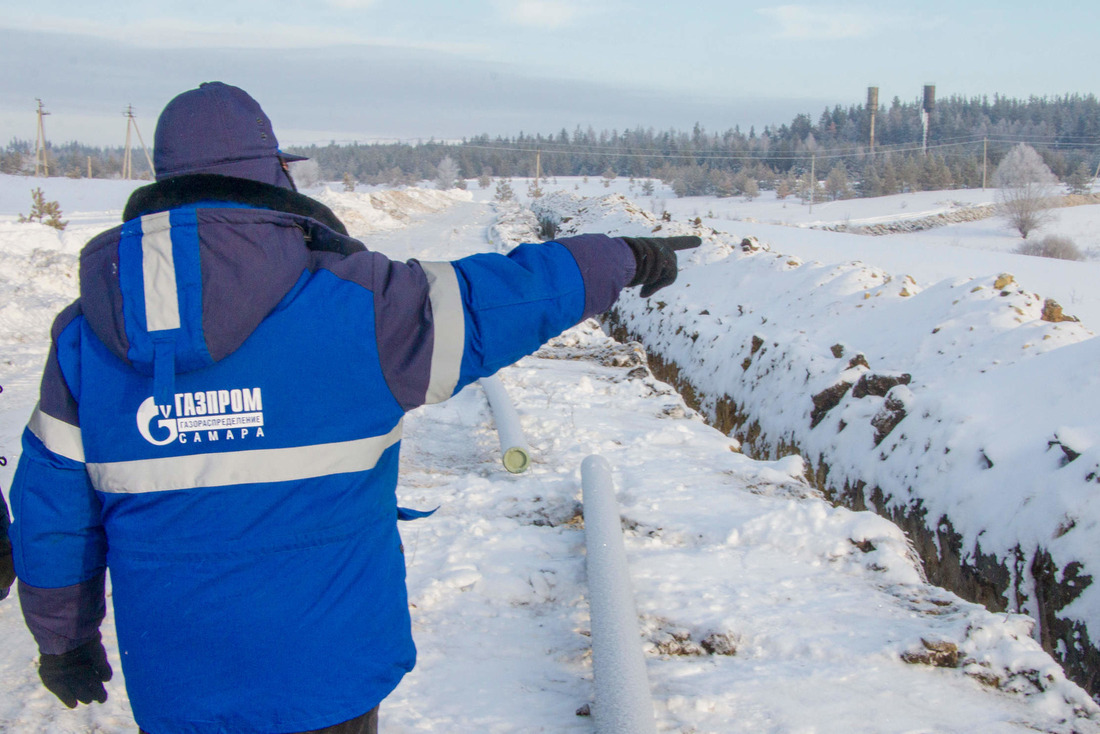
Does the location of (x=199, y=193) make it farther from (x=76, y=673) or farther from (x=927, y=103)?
(x=927, y=103)

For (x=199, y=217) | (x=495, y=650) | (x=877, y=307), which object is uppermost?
(x=199, y=217)

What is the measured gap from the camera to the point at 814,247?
18.4 metres

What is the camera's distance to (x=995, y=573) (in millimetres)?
3590

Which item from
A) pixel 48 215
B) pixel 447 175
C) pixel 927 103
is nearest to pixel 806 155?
pixel 927 103

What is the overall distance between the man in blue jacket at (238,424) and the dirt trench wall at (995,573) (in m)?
2.85

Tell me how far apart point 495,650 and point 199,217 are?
2215 millimetres

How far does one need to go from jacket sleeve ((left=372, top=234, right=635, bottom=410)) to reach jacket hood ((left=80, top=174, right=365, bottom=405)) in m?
0.23

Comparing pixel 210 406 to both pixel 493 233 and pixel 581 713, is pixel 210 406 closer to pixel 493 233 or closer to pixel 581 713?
pixel 581 713

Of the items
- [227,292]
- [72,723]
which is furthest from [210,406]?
[72,723]

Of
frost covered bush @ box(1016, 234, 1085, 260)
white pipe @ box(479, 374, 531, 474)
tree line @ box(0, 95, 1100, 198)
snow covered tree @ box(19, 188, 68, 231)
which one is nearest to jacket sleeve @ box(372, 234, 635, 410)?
white pipe @ box(479, 374, 531, 474)

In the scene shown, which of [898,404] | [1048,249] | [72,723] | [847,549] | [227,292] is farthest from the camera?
[1048,249]

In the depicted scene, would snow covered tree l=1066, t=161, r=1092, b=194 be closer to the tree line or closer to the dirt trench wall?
the tree line

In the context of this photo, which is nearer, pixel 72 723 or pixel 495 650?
pixel 72 723

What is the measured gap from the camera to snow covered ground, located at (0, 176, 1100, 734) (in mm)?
2586
